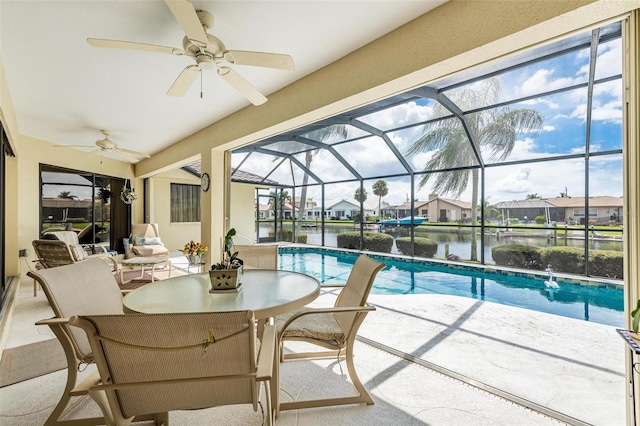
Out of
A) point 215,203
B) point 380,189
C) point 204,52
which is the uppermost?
point 204,52

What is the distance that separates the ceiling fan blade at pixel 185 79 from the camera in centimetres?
233

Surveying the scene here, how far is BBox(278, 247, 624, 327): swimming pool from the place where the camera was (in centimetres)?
484

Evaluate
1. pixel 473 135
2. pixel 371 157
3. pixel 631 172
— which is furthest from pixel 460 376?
pixel 371 157

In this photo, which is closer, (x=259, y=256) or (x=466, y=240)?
(x=259, y=256)

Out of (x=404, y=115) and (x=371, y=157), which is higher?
(x=404, y=115)

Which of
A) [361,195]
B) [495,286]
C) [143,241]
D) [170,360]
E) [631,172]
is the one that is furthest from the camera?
[361,195]

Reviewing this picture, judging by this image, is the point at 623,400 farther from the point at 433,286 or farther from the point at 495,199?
the point at 495,199

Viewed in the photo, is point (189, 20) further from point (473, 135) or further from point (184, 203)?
point (184, 203)

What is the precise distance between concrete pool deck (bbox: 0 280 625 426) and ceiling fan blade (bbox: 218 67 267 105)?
2.33 metres

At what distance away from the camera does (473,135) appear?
647cm

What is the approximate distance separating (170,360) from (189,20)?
177 centimetres

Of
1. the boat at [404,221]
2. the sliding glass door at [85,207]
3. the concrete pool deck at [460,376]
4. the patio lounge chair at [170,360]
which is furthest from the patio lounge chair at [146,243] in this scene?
the patio lounge chair at [170,360]

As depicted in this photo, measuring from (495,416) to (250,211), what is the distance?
33.2 ft

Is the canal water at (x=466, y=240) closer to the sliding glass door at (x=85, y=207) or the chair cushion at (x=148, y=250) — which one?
the chair cushion at (x=148, y=250)
